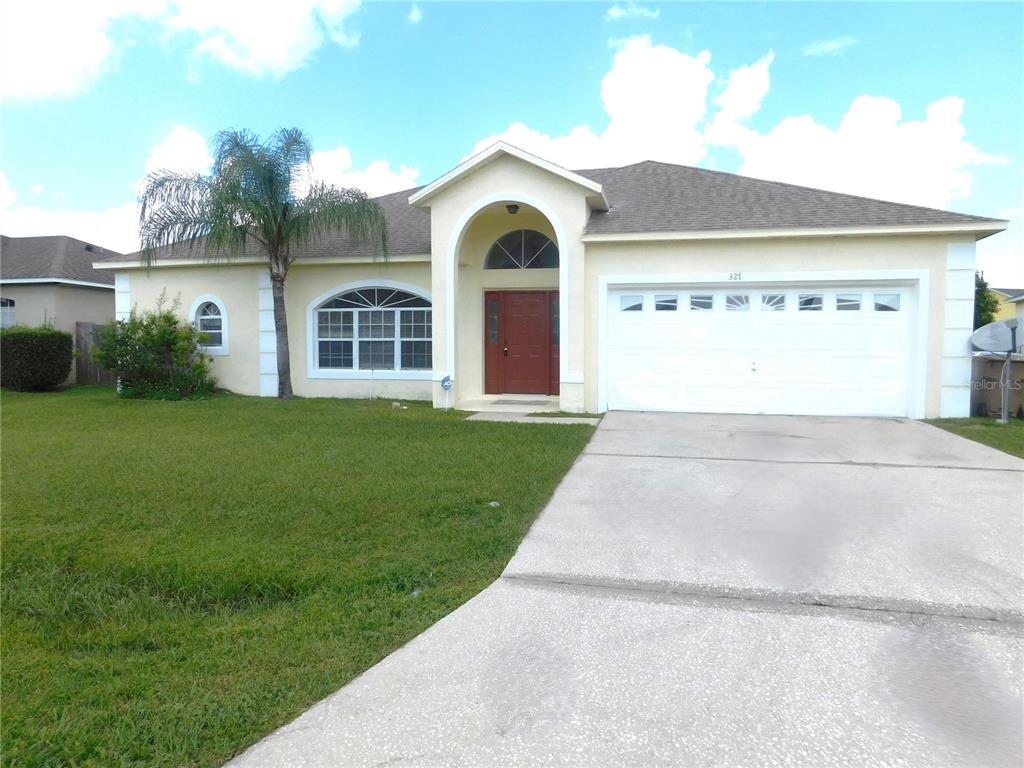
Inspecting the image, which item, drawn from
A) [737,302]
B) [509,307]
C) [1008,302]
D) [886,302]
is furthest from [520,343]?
[1008,302]

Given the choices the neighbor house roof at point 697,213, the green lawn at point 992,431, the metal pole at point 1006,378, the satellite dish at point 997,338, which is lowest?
the green lawn at point 992,431

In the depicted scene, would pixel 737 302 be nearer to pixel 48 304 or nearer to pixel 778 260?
pixel 778 260

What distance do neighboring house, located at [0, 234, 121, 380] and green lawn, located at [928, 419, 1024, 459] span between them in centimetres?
2059

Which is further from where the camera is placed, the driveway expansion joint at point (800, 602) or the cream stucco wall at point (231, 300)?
the cream stucco wall at point (231, 300)

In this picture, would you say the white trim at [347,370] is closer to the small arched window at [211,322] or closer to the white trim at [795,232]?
the small arched window at [211,322]

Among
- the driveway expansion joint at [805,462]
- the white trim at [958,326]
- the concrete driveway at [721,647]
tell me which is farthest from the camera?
the white trim at [958,326]

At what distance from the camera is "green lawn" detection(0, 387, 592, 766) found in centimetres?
307

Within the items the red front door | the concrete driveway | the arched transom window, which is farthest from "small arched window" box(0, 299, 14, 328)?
the concrete driveway

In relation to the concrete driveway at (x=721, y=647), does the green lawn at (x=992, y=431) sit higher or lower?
higher

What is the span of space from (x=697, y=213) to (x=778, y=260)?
1.75 meters

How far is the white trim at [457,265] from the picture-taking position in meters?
11.9

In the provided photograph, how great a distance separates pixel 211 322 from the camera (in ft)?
51.3

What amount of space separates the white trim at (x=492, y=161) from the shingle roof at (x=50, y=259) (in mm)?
12040

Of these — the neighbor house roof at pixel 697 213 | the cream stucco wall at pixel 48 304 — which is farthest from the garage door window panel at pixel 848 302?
the cream stucco wall at pixel 48 304
